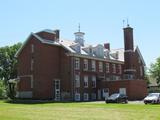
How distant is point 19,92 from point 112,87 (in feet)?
52.7

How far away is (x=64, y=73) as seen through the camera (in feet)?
179

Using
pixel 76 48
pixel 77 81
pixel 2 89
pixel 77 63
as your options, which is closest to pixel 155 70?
pixel 2 89

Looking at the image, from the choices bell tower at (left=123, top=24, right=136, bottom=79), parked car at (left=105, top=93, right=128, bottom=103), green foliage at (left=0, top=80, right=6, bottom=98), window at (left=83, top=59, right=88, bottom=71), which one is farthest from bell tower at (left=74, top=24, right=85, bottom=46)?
green foliage at (left=0, top=80, right=6, bottom=98)

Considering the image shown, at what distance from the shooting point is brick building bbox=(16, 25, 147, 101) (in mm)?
53375

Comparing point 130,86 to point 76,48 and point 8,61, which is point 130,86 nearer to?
point 76,48

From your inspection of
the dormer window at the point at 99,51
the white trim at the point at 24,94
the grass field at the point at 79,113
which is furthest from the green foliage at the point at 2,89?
the grass field at the point at 79,113

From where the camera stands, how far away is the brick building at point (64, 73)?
53375 mm

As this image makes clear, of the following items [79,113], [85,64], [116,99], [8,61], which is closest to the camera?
[79,113]

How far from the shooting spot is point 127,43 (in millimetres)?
65438

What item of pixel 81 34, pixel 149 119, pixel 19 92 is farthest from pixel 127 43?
pixel 149 119

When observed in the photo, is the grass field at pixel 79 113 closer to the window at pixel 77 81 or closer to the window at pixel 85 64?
the window at pixel 77 81

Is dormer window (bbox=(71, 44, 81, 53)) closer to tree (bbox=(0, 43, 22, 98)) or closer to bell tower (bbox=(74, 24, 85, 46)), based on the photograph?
bell tower (bbox=(74, 24, 85, 46))

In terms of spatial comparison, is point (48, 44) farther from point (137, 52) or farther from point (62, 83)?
point (137, 52)

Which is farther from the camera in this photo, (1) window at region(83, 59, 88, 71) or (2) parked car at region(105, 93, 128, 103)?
(1) window at region(83, 59, 88, 71)
